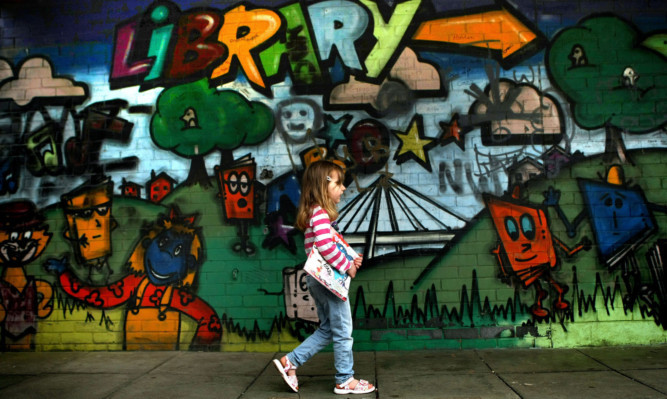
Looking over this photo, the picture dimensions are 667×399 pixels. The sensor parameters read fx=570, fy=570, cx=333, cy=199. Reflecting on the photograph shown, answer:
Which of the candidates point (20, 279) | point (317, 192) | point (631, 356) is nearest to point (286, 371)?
point (317, 192)

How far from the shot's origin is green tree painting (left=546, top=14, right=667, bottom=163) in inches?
225

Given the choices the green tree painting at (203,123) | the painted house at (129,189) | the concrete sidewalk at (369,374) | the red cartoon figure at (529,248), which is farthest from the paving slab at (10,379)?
the red cartoon figure at (529,248)

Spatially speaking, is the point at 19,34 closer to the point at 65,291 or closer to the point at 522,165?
the point at 65,291

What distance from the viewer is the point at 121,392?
4.51m

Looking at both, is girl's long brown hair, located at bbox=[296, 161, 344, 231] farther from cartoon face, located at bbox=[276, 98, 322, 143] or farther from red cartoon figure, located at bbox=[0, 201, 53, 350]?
red cartoon figure, located at bbox=[0, 201, 53, 350]

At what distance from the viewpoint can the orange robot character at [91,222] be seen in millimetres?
5992

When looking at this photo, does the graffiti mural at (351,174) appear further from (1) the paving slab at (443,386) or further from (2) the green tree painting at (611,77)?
(1) the paving slab at (443,386)

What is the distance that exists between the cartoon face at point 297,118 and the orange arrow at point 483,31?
4.23 ft

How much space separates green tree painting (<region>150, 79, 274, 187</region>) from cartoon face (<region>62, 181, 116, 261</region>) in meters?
0.84

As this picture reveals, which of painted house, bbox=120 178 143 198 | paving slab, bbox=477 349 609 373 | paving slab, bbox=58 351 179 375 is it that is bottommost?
paving slab, bbox=477 349 609 373

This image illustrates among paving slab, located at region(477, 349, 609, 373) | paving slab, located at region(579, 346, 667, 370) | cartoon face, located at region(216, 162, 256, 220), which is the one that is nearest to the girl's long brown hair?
cartoon face, located at region(216, 162, 256, 220)

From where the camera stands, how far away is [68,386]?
4695 millimetres

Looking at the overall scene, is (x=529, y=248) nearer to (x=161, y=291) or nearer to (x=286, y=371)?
(x=286, y=371)

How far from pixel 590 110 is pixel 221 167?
3.79 metres
